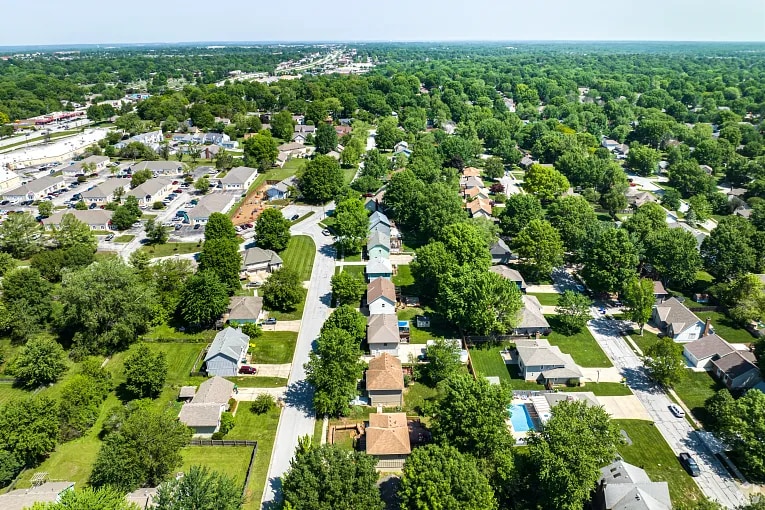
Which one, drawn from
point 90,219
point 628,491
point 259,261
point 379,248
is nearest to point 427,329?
point 379,248

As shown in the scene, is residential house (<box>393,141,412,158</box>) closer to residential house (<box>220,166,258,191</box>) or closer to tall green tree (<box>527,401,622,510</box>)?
residential house (<box>220,166,258,191</box>)

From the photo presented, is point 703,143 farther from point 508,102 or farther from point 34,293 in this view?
point 34,293

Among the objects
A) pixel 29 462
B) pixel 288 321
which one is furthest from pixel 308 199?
pixel 29 462

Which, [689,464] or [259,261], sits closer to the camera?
[689,464]

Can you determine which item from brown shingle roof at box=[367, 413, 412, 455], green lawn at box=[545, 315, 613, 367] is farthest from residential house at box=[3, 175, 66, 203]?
green lawn at box=[545, 315, 613, 367]

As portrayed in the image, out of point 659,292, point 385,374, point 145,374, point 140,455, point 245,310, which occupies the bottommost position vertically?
point 245,310

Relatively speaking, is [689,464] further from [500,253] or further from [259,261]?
[259,261]
